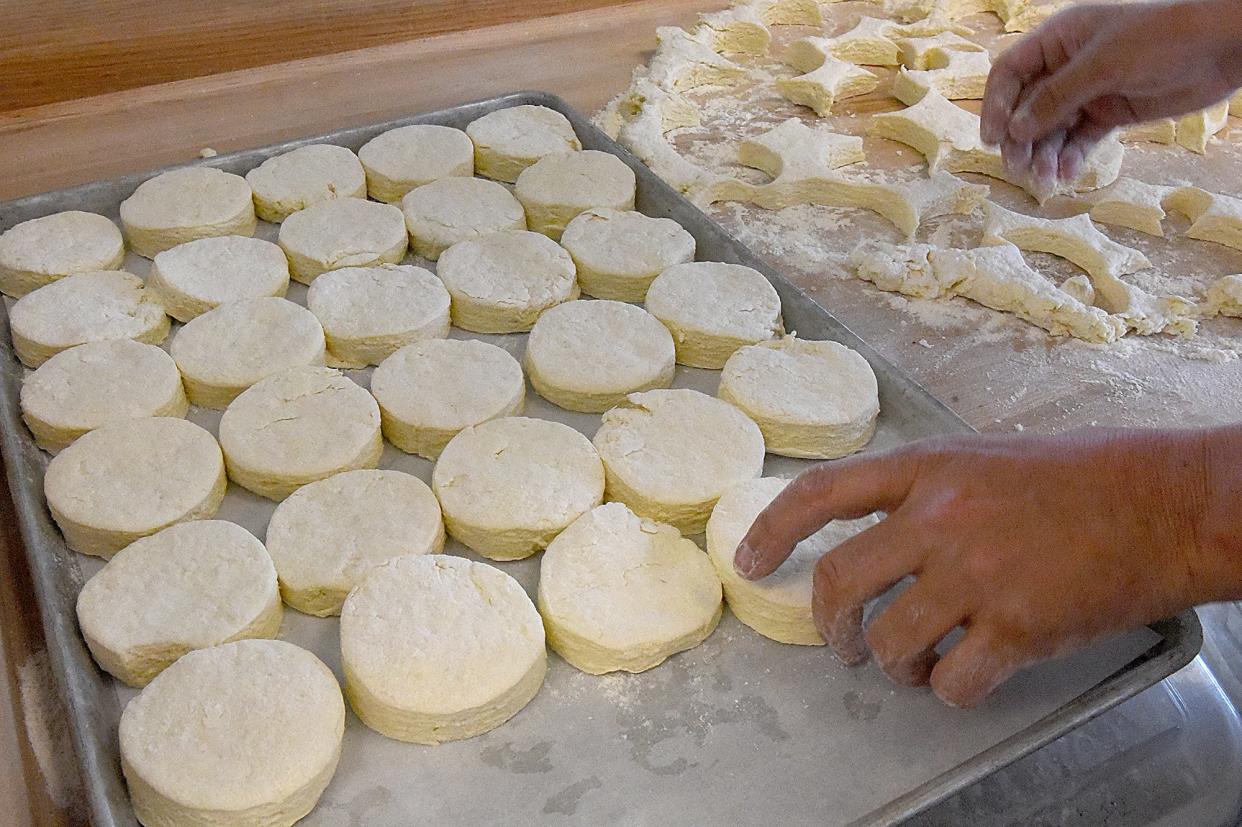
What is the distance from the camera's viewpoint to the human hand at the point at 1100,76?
5.84 ft

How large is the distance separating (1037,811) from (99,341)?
5.65ft

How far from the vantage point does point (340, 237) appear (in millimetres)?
2088

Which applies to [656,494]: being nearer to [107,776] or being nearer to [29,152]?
[107,776]

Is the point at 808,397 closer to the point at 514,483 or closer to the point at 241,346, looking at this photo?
the point at 514,483

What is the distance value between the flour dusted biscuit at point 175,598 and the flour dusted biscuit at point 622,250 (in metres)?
0.89

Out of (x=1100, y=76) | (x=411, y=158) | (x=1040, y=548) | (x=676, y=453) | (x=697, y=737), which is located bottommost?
(x=697, y=737)

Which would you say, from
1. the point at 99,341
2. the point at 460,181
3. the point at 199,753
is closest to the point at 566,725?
the point at 199,753

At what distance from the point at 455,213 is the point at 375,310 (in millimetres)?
373

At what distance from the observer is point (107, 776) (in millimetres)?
1193

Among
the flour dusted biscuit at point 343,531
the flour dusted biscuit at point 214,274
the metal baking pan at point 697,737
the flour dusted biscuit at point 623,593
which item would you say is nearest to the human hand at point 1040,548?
the metal baking pan at point 697,737

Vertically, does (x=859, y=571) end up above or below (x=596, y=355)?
above

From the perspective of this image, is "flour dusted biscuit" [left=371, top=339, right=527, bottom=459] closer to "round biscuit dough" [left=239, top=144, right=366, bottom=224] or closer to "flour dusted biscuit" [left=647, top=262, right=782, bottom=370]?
"flour dusted biscuit" [left=647, top=262, right=782, bottom=370]

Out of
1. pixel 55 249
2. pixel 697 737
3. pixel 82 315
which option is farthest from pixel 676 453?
pixel 55 249

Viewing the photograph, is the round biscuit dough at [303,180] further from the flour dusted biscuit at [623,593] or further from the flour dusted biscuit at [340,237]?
the flour dusted biscuit at [623,593]
